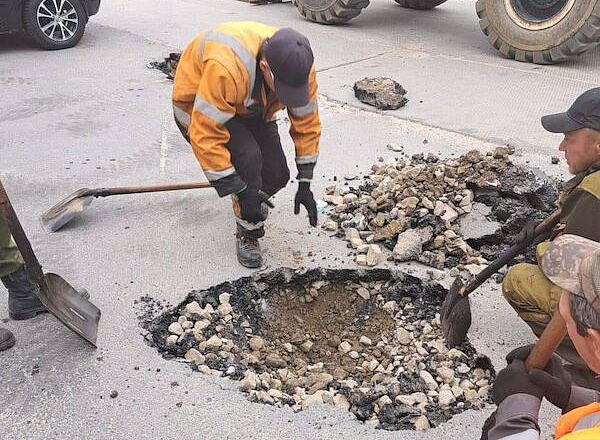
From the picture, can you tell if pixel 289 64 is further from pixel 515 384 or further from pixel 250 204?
pixel 515 384

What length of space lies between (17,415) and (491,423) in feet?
6.16

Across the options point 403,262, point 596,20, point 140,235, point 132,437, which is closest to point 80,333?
point 132,437

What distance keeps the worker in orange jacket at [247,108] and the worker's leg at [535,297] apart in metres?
1.21

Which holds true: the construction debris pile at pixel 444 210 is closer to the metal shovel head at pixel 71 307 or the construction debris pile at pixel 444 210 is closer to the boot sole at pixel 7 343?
the metal shovel head at pixel 71 307

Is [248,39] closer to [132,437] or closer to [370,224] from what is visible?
[370,224]

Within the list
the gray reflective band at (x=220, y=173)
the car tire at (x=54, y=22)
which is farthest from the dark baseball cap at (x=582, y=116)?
the car tire at (x=54, y=22)

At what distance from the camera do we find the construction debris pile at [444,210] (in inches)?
133

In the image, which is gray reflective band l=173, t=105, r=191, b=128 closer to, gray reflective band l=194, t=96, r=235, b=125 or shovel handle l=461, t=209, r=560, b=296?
gray reflective band l=194, t=96, r=235, b=125

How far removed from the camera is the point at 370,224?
3.65 m

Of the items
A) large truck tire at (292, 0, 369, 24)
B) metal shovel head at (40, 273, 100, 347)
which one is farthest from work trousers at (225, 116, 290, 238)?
large truck tire at (292, 0, 369, 24)

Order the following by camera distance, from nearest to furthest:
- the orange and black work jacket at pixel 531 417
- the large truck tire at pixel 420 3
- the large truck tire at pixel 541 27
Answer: the orange and black work jacket at pixel 531 417 < the large truck tire at pixel 541 27 < the large truck tire at pixel 420 3

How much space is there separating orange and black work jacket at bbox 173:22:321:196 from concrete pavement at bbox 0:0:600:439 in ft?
2.30

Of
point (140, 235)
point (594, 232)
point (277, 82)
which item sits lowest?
point (140, 235)

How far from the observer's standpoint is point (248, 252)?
333 cm
